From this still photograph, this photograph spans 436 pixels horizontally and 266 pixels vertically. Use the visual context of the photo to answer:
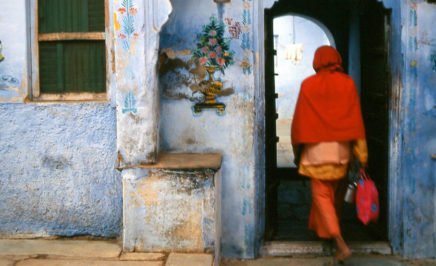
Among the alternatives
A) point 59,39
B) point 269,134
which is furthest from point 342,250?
point 59,39

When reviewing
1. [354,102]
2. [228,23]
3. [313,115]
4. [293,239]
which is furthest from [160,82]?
[293,239]

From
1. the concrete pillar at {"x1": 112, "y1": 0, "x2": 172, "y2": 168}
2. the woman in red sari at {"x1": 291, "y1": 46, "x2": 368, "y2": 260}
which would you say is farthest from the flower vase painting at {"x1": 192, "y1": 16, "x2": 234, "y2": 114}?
the woman in red sari at {"x1": 291, "y1": 46, "x2": 368, "y2": 260}

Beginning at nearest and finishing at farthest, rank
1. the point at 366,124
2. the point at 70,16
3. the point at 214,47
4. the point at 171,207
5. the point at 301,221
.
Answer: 1. the point at 171,207
2. the point at 214,47
3. the point at 70,16
4. the point at 366,124
5. the point at 301,221

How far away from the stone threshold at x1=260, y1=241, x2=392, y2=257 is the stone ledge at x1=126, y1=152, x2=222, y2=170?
106cm

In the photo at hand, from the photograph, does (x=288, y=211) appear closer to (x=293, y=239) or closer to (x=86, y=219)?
(x=293, y=239)

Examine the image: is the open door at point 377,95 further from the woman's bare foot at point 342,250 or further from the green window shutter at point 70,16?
the green window shutter at point 70,16

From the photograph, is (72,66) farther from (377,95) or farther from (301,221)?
(301,221)

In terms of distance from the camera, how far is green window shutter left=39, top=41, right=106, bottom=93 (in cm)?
488

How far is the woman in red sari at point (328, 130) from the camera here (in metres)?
4.42

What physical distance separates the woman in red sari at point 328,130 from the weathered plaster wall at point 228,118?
52 cm

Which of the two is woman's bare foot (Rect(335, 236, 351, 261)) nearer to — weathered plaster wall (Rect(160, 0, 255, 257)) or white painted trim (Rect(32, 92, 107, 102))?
weathered plaster wall (Rect(160, 0, 255, 257))

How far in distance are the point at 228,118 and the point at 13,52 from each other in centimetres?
202

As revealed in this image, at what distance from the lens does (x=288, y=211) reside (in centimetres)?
657

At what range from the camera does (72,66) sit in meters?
4.91
